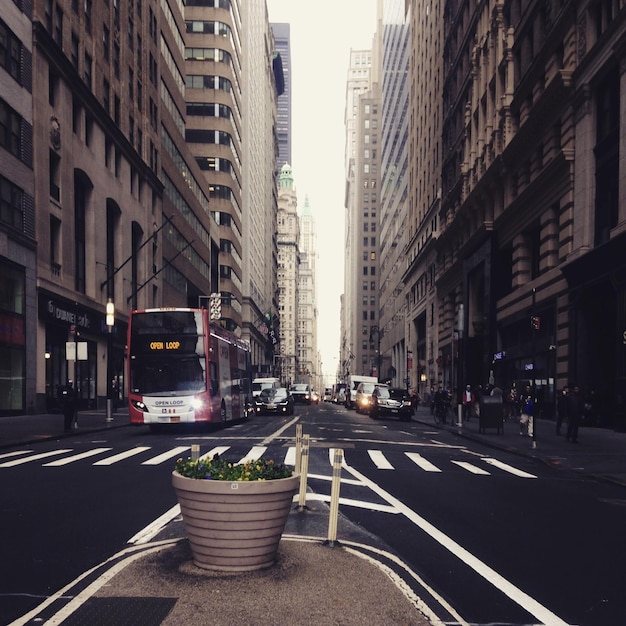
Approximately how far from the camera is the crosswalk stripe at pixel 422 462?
16375mm

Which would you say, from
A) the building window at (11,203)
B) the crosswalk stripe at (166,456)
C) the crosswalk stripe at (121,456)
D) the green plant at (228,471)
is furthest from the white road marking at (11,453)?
the building window at (11,203)

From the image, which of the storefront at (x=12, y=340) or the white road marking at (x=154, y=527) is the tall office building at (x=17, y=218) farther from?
the white road marking at (x=154, y=527)

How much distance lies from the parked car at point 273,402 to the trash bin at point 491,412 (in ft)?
65.8

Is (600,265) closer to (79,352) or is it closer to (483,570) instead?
(79,352)

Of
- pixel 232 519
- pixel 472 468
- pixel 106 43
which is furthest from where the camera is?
pixel 106 43

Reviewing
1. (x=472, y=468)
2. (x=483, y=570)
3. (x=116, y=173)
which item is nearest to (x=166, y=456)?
(x=472, y=468)

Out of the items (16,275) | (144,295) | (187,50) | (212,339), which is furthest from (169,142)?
(212,339)

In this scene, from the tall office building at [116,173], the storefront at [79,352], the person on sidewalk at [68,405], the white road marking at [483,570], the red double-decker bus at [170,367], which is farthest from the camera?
the storefront at [79,352]

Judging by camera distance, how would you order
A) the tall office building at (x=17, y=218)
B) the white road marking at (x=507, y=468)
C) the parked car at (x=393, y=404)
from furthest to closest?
the parked car at (x=393, y=404) < the tall office building at (x=17, y=218) < the white road marking at (x=507, y=468)

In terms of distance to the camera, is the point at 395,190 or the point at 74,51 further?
the point at 395,190

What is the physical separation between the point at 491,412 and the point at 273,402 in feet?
66.8

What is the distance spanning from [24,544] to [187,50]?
284 ft

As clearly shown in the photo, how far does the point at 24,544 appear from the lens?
26.8 feet

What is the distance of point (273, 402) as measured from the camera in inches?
Answer: 1799
